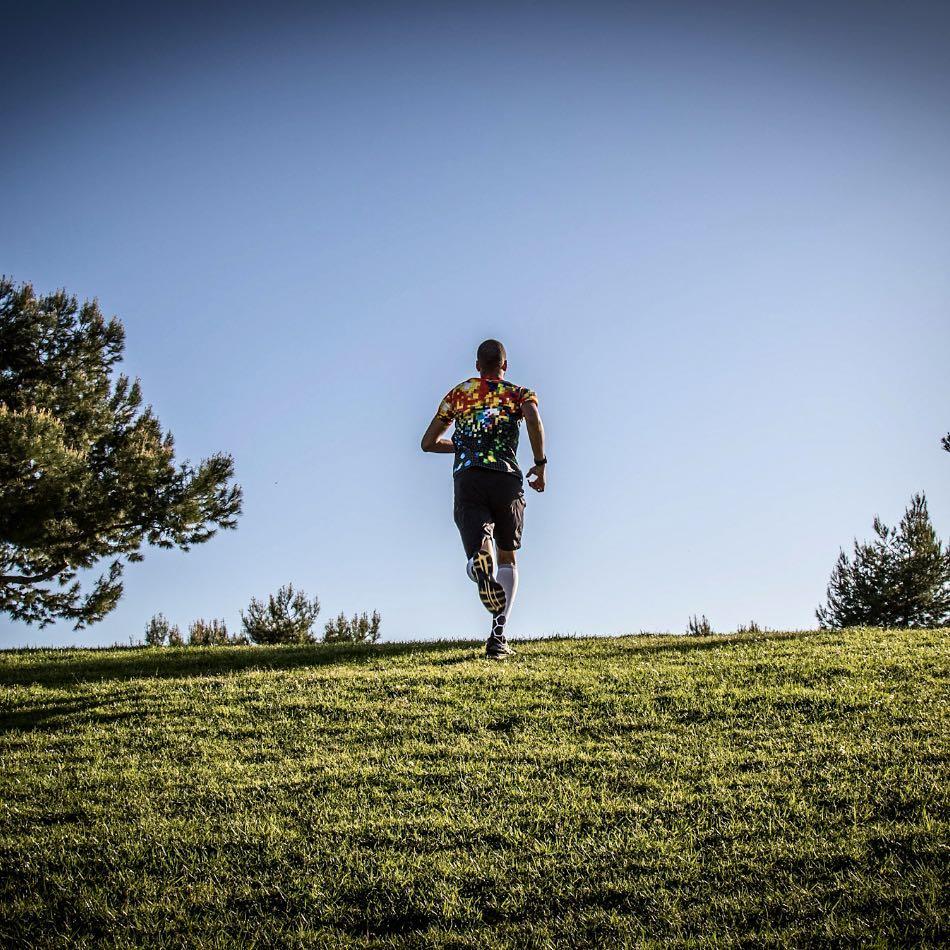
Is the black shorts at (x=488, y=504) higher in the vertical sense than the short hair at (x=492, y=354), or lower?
lower

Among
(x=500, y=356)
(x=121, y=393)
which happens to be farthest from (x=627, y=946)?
(x=121, y=393)

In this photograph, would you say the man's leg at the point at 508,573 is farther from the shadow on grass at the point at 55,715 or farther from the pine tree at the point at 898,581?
the pine tree at the point at 898,581

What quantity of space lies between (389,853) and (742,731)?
11.3 ft

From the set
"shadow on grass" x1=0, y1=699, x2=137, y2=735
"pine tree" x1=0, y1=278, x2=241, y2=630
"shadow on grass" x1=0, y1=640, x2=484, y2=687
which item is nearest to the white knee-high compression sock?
"shadow on grass" x1=0, y1=640, x2=484, y2=687

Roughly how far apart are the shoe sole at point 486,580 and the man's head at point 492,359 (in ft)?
7.40

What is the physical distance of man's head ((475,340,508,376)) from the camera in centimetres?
1014

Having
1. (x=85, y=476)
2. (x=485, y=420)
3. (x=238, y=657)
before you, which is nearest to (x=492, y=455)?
(x=485, y=420)

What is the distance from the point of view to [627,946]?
4.07 m

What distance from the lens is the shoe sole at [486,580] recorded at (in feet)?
30.1

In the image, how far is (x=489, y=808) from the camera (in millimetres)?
5695

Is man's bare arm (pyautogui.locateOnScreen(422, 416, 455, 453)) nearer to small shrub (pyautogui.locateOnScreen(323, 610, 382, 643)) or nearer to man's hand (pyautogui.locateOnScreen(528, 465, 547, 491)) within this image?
man's hand (pyautogui.locateOnScreen(528, 465, 547, 491))

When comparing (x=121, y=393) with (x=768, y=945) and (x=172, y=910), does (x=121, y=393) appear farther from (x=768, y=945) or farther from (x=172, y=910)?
(x=768, y=945)

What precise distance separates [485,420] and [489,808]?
5.09m

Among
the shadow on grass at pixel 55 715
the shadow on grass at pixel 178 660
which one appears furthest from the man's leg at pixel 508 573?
the shadow on grass at pixel 55 715
